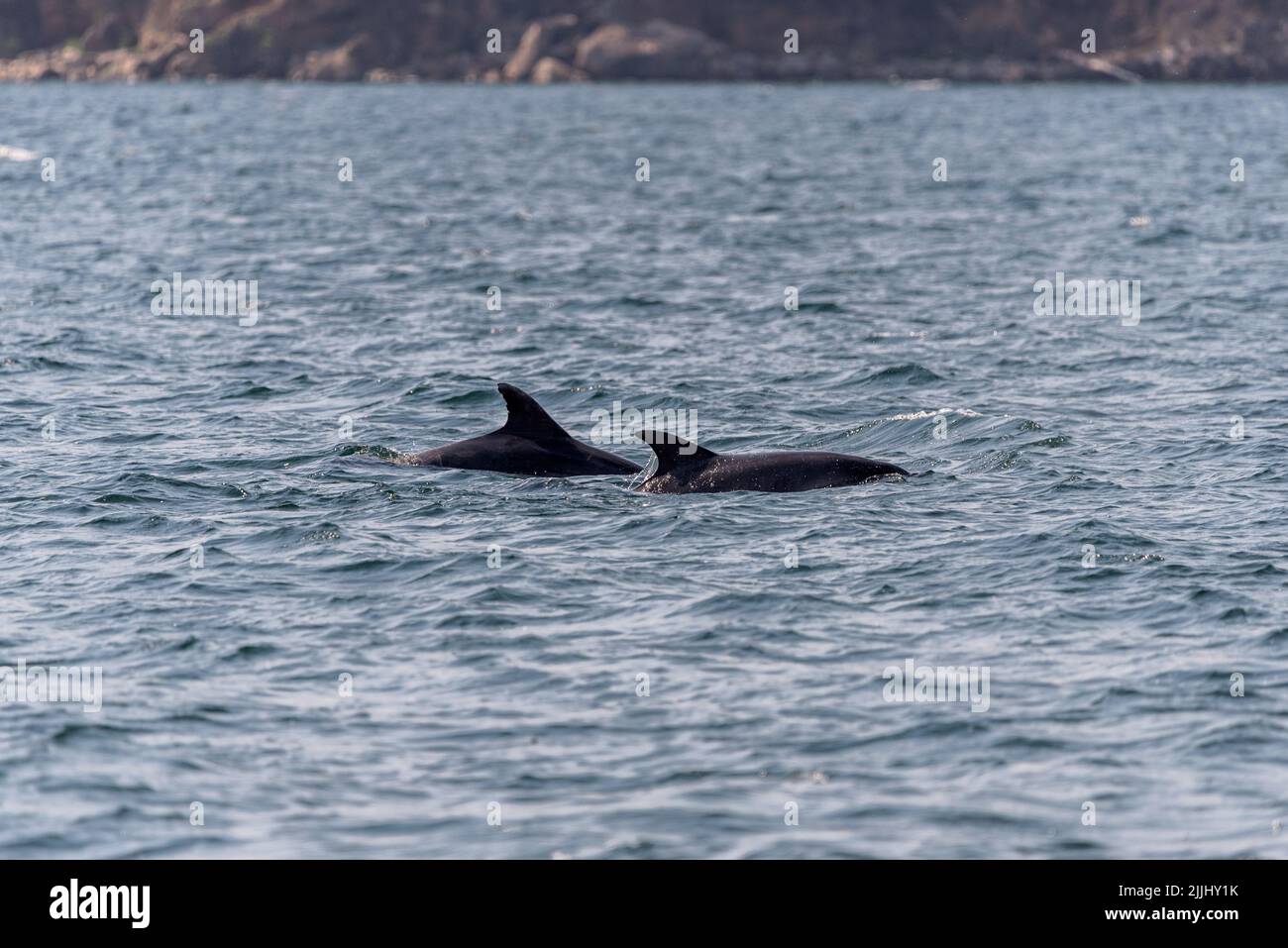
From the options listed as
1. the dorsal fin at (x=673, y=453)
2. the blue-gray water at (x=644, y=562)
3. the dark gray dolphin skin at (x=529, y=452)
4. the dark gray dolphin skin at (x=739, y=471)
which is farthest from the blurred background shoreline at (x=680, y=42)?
the dorsal fin at (x=673, y=453)

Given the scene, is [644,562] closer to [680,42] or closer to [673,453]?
[673,453]

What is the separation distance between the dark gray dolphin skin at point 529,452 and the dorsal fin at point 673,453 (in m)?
1.11

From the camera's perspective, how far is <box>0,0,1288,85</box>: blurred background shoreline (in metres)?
156

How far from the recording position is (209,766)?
1245 centimetres

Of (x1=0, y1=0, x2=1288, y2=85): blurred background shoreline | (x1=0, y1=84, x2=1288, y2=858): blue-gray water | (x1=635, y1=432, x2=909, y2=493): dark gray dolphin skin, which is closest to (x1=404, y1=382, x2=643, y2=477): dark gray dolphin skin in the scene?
(x1=0, y1=84, x2=1288, y2=858): blue-gray water

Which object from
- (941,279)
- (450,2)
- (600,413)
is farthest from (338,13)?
(600,413)

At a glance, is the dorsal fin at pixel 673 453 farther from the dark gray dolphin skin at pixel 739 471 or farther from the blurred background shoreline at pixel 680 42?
the blurred background shoreline at pixel 680 42

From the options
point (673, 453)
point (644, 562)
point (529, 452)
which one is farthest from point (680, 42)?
point (644, 562)

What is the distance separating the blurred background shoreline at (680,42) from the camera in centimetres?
15600

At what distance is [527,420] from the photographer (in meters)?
20.6

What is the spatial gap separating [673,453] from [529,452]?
1.85 meters

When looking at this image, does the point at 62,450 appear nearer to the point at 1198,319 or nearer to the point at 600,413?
the point at 600,413

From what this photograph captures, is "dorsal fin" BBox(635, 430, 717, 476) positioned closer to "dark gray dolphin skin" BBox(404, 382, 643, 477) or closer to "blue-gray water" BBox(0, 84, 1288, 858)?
"blue-gray water" BBox(0, 84, 1288, 858)
